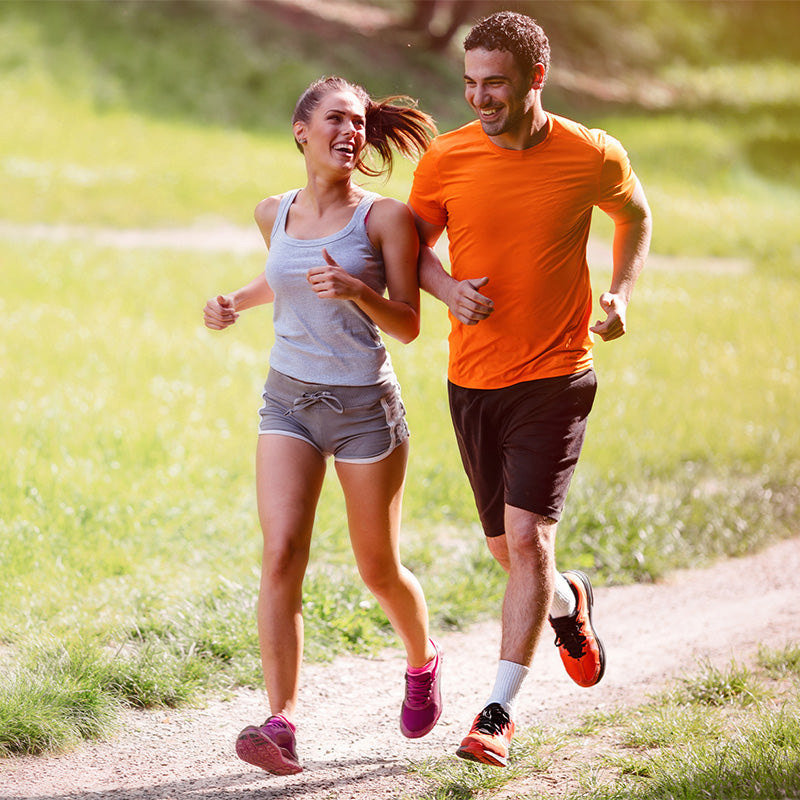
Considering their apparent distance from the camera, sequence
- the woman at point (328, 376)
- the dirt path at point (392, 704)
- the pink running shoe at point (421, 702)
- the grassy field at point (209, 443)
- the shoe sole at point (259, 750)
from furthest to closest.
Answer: the grassy field at point (209, 443), the pink running shoe at point (421, 702), the dirt path at point (392, 704), the woman at point (328, 376), the shoe sole at point (259, 750)

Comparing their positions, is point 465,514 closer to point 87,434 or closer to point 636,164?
point 87,434

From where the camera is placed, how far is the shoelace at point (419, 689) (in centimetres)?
432

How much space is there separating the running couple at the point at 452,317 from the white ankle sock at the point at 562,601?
509 millimetres

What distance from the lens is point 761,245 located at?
19.5 m

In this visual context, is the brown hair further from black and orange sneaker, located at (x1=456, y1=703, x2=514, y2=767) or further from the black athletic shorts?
black and orange sneaker, located at (x1=456, y1=703, x2=514, y2=767)

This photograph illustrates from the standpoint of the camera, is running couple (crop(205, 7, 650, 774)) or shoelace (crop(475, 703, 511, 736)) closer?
shoelace (crop(475, 703, 511, 736))

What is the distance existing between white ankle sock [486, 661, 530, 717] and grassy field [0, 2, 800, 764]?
61.6 inches

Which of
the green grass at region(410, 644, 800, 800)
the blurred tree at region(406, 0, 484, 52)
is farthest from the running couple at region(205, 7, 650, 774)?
the blurred tree at region(406, 0, 484, 52)

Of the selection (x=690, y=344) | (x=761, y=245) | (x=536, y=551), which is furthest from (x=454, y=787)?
(x=761, y=245)

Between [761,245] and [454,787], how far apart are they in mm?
17006

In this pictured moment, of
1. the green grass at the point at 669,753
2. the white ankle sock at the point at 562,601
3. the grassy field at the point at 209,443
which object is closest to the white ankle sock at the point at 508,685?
the green grass at the point at 669,753

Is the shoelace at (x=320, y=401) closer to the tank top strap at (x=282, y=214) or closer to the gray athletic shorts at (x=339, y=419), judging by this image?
the gray athletic shorts at (x=339, y=419)

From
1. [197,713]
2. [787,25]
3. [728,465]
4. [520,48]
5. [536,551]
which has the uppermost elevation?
[787,25]

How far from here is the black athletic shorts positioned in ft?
13.5
